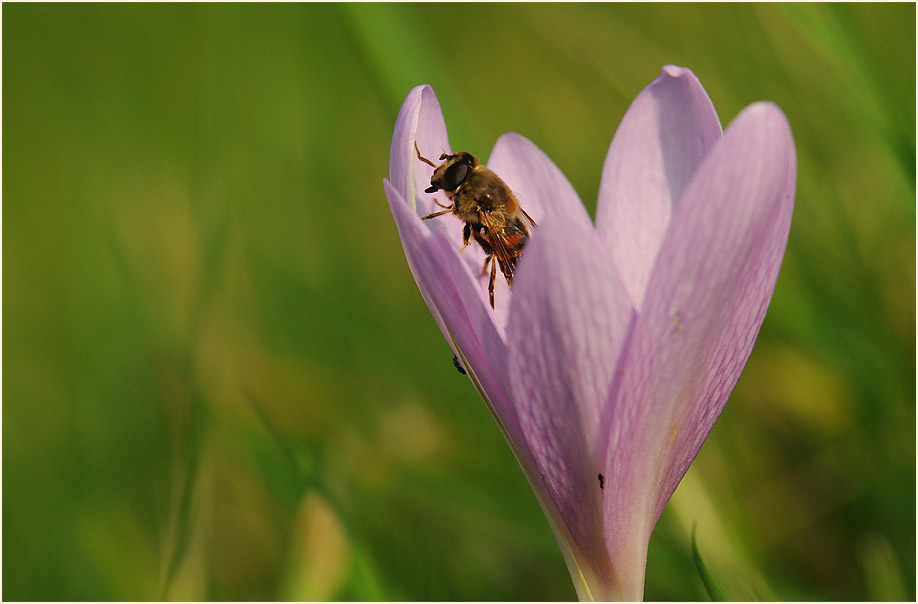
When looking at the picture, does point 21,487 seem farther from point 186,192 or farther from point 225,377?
point 186,192

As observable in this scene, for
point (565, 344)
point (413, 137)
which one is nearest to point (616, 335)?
point (565, 344)

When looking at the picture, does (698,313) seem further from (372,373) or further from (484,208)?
(372,373)

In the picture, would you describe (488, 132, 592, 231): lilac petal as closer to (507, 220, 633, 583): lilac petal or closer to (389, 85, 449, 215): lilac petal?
(389, 85, 449, 215): lilac petal

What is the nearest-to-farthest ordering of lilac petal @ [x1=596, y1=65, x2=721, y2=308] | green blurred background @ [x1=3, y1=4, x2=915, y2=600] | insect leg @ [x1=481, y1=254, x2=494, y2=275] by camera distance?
1. lilac petal @ [x1=596, y1=65, x2=721, y2=308]
2. insect leg @ [x1=481, y1=254, x2=494, y2=275]
3. green blurred background @ [x1=3, y1=4, x2=915, y2=600]

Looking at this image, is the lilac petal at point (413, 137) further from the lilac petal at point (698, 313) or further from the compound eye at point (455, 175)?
the lilac petal at point (698, 313)

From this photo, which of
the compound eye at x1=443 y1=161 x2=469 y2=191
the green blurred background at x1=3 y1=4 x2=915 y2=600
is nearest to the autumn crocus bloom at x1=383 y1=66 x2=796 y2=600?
the compound eye at x1=443 y1=161 x2=469 y2=191
